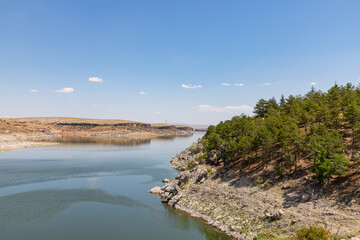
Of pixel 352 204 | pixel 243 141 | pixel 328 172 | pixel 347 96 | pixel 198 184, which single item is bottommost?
pixel 198 184

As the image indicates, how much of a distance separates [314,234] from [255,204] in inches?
591

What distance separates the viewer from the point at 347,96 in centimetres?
7512

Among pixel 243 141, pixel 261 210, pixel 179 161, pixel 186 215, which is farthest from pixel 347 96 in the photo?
pixel 179 161

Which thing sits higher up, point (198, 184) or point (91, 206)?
point (198, 184)

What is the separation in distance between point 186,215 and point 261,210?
665 inches

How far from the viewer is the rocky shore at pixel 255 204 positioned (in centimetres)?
3597

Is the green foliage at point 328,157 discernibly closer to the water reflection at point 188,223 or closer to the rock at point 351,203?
the rock at point 351,203

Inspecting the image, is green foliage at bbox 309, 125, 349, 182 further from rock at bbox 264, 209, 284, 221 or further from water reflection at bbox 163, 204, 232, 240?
water reflection at bbox 163, 204, 232, 240

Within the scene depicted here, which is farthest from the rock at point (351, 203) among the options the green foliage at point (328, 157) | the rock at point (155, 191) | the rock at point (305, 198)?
the rock at point (155, 191)

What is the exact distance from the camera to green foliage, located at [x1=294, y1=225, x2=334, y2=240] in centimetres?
3076

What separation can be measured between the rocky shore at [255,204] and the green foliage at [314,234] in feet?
6.24

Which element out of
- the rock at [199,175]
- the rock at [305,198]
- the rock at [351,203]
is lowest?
the rock at [199,175]

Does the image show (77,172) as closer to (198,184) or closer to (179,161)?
(179,161)

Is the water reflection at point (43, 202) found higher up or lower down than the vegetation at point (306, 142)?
lower down
